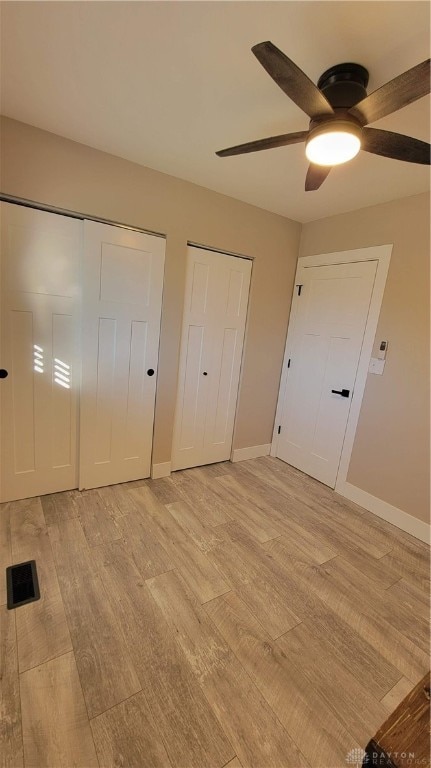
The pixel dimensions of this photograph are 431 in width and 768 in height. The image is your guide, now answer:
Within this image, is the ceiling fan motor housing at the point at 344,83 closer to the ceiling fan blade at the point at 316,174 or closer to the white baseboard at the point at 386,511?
the ceiling fan blade at the point at 316,174

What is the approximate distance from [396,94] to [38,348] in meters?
2.22

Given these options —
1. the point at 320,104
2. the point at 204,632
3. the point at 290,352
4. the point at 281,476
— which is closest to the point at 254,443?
the point at 281,476

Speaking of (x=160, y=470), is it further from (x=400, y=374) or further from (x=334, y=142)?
(x=334, y=142)

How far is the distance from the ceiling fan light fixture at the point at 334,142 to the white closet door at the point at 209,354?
143 cm

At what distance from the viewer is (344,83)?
1.25 m

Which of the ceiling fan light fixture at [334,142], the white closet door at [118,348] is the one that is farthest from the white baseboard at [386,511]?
the ceiling fan light fixture at [334,142]

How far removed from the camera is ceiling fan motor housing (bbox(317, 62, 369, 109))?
4.01ft

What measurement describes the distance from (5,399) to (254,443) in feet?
7.64

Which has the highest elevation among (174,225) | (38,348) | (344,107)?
(344,107)

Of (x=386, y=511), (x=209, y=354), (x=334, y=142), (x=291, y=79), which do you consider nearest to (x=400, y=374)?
(x=386, y=511)

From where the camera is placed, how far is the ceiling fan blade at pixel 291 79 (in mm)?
907

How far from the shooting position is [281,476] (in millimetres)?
3033

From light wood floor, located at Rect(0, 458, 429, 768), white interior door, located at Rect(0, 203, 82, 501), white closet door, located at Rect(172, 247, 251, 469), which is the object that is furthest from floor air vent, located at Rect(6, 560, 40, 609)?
white closet door, located at Rect(172, 247, 251, 469)

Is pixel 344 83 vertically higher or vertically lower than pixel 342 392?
higher
